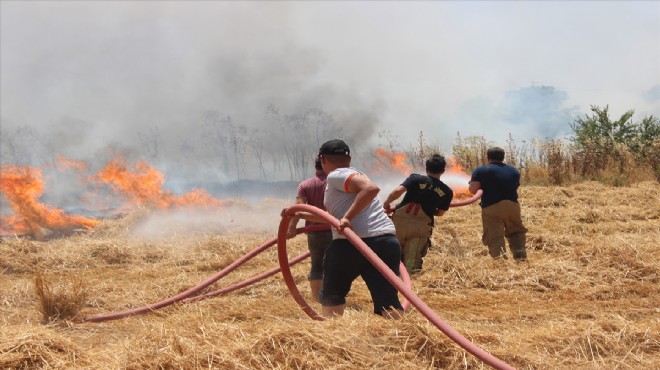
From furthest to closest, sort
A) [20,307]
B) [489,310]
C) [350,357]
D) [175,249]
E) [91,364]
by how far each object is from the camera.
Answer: [175,249] < [20,307] < [489,310] < [91,364] < [350,357]

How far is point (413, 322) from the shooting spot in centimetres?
373

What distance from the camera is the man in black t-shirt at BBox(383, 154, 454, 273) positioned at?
7.11 metres

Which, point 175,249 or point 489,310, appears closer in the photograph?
point 489,310

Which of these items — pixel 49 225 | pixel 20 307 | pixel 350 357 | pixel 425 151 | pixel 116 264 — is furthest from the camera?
pixel 425 151

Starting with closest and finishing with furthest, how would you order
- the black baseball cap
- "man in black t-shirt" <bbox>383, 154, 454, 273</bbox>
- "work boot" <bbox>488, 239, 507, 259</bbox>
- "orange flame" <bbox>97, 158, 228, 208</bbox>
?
the black baseball cap, "man in black t-shirt" <bbox>383, 154, 454, 273</bbox>, "work boot" <bbox>488, 239, 507, 259</bbox>, "orange flame" <bbox>97, 158, 228, 208</bbox>

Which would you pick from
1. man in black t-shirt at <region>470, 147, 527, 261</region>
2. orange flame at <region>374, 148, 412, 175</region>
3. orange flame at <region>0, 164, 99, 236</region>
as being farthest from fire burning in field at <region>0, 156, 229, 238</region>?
man in black t-shirt at <region>470, 147, 527, 261</region>

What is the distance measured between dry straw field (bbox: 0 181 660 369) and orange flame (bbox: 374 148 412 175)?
18.9 ft

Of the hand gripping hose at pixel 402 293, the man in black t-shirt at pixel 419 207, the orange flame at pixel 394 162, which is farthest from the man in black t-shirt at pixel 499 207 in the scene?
the orange flame at pixel 394 162

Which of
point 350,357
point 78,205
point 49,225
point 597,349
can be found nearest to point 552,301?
point 597,349

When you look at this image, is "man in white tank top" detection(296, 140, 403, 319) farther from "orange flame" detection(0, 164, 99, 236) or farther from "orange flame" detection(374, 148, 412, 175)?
"orange flame" detection(374, 148, 412, 175)

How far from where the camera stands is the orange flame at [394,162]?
61.7 ft

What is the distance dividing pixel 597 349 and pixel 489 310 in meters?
1.87

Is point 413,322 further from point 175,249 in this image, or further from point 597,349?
point 175,249

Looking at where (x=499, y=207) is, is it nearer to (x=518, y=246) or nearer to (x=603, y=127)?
(x=518, y=246)
